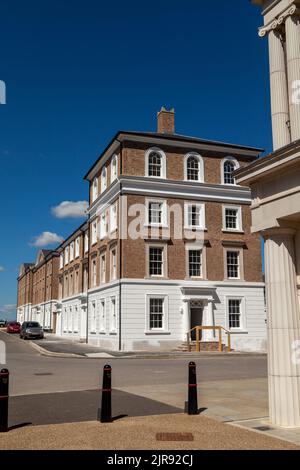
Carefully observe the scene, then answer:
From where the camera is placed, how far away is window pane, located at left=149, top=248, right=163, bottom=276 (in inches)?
1273

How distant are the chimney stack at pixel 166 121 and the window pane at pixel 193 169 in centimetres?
416

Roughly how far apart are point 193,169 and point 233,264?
6.99m

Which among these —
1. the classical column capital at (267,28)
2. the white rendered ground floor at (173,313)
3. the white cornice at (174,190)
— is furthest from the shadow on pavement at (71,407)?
the white cornice at (174,190)

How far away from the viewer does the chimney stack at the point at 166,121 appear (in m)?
37.6

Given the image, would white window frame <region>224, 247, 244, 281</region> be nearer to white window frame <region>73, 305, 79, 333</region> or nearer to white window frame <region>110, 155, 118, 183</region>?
white window frame <region>110, 155, 118, 183</region>

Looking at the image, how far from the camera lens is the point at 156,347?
102ft

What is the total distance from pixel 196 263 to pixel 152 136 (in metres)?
8.77

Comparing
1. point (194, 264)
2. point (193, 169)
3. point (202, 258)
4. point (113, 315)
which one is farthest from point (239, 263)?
point (113, 315)

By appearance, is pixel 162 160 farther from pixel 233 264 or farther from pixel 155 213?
pixel 233 264

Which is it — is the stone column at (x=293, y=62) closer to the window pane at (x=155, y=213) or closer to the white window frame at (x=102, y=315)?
the window pane at (x=155, y=213)

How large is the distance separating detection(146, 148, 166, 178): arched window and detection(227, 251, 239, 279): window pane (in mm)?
7064

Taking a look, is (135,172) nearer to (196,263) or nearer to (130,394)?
(196,263)

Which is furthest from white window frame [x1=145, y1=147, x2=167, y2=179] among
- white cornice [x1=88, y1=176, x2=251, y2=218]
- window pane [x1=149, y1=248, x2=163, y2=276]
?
window pane [x1=149, y1=248, x2=163, y2=276]

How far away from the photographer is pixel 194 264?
33.3 m
